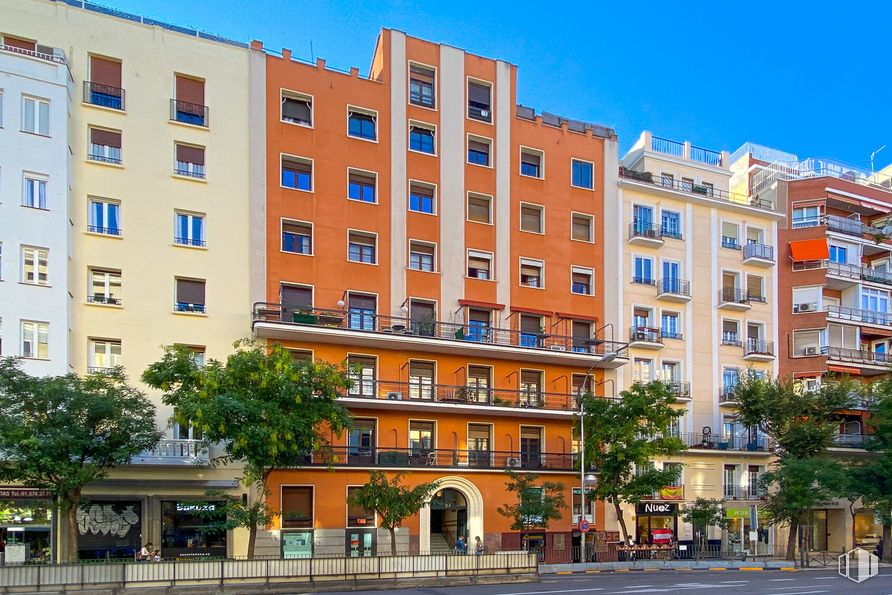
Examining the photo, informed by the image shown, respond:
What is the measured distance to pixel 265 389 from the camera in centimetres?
3164

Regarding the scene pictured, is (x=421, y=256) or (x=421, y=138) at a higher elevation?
(x=421, y=138)

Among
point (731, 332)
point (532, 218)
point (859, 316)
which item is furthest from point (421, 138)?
point (859, 316)

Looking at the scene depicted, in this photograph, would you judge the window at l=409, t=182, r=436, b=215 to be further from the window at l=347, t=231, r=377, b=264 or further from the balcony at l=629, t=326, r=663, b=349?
the balcony at l=629, t=326, r=663, b=349

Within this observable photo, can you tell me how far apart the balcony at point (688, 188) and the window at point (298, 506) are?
26.2 metres

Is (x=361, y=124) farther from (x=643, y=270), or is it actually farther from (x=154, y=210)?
(x=643, y=270)

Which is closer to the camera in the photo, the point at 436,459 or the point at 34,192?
the point at 34,192

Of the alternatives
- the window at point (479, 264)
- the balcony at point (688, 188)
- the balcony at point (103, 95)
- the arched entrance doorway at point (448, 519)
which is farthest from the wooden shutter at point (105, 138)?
the balcony at point (688, 188)

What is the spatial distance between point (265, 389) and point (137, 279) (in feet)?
32.7

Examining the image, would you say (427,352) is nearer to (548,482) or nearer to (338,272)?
(338,272)

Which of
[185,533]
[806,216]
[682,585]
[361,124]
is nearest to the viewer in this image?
[682,585]

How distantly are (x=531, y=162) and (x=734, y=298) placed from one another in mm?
15892

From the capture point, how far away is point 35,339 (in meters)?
34.0

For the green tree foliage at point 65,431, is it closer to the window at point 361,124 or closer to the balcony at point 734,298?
the window at point 361,124

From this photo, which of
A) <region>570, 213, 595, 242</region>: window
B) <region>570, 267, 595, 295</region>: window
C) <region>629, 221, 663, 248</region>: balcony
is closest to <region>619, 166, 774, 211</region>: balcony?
<region>629, 221, 663, 248</region>: balcony
